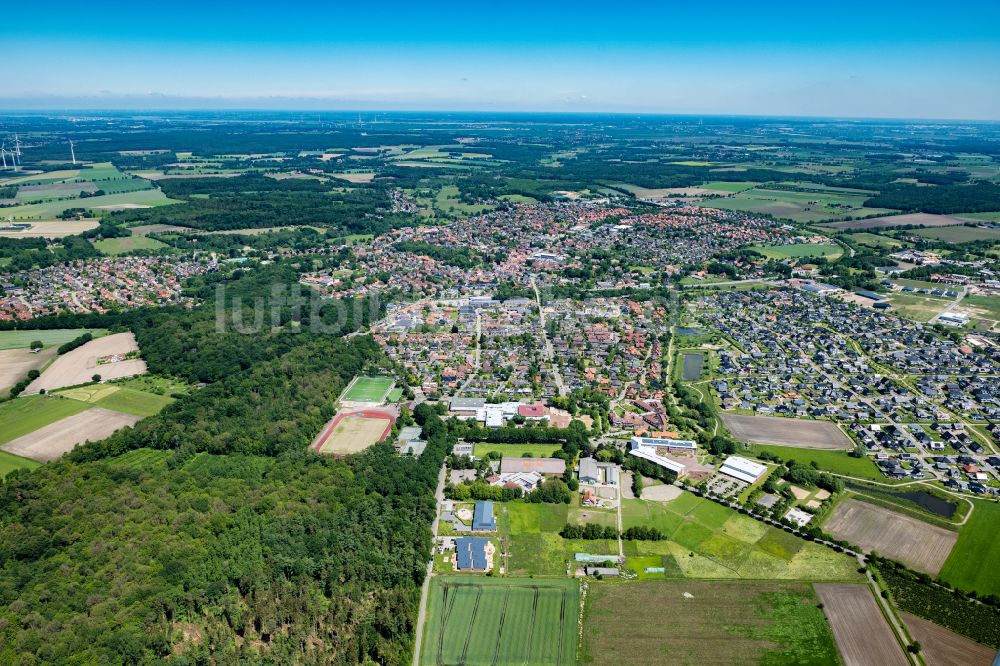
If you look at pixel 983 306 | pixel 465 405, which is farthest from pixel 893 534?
pixel 983 306

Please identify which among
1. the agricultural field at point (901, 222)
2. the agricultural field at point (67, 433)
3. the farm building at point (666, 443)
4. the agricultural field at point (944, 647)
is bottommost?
the agricultural field at point (944, 647)

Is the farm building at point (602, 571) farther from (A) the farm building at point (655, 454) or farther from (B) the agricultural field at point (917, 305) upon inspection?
(B) the agricultural field at point (917, 305)

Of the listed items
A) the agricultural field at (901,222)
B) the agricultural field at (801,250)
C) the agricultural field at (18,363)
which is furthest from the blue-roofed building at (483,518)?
the agricultural field at (901,222)

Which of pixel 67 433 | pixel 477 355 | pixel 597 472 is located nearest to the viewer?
pixel 597 472

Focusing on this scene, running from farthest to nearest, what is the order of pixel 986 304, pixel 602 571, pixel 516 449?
pixel 986 304 → pixel 516 449 → pixel 602 571

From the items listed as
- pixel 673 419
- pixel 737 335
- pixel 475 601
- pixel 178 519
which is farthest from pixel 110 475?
pixel 737 335

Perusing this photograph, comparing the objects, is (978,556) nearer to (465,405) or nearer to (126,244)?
(465,405)

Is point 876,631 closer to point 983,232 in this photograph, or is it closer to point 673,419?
point 673,419
